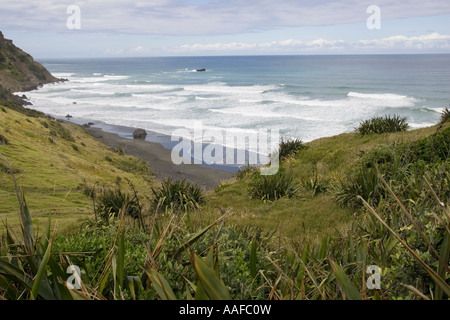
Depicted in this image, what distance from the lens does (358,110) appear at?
42688mm

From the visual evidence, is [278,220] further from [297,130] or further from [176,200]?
[297,130]

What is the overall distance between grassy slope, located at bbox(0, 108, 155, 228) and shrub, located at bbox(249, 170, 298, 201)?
410 cm

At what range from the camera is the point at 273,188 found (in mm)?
10602

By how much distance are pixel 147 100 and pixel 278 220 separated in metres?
48.8

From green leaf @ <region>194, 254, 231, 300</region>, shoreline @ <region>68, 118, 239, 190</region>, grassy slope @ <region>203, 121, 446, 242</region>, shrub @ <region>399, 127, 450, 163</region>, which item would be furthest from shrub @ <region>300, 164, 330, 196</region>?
green leaf @ <region>194, 254, 231, 300</region>

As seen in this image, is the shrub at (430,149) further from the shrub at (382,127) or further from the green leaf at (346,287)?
the green leaf at (346,287)

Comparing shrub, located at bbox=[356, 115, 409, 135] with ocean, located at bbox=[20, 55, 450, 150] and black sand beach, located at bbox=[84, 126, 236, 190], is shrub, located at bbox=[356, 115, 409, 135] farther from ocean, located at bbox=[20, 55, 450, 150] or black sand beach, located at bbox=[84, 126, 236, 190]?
ocean, located at bbox=[20, 55, 450, 150]

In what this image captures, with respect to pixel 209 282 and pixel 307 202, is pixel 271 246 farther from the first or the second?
pixel 307 202

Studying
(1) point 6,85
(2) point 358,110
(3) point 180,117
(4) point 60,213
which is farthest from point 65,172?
(1) point 6,85

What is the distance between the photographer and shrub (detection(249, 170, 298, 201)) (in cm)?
1052

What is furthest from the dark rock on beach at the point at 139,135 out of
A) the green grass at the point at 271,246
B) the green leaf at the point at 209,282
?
the green leaf at the point at 209,282

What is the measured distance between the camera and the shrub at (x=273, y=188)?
10.5m

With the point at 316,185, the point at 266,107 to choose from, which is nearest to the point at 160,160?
the point at 316,185

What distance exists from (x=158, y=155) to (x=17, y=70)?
174 feet
